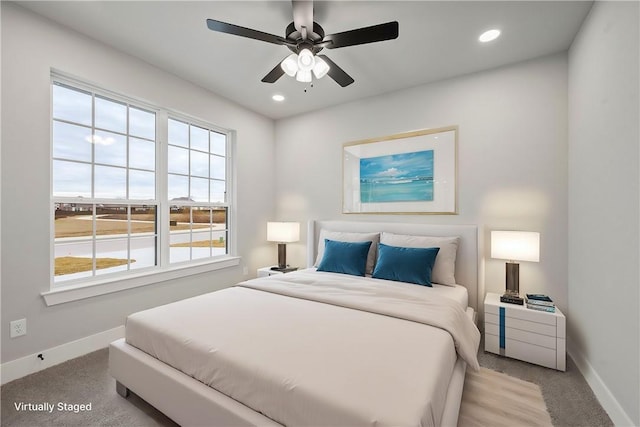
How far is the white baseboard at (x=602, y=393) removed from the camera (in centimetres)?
152

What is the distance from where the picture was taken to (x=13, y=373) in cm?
199

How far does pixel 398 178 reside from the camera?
336cm

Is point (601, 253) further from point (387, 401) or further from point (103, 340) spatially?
point (103, 340)

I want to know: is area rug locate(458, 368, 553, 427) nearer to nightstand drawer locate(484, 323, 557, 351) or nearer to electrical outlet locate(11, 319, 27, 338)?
nightstand drawer locate(484, 323, 557, 351)

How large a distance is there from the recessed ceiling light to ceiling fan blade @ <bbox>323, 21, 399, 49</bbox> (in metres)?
1.07

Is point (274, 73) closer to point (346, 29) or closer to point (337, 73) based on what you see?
point (337, 73)

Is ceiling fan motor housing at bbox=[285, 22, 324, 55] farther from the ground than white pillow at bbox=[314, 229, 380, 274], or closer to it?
farther from the ground

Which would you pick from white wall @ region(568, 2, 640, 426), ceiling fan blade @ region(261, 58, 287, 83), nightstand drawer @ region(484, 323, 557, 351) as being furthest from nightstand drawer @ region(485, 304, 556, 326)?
ceiling fan blade @ region(261, 58, 287, 83)

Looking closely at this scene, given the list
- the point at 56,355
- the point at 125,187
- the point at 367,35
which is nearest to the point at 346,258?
the point at 367,35

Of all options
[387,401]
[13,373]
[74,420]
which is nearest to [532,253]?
[387,401]

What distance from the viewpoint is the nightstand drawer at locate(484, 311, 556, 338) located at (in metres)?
2.16

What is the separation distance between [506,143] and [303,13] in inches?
89.6

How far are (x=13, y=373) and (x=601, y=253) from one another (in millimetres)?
4196

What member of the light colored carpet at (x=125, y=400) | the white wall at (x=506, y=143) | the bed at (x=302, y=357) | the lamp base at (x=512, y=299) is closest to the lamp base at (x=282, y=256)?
the white wall at (x=506, y=143)
